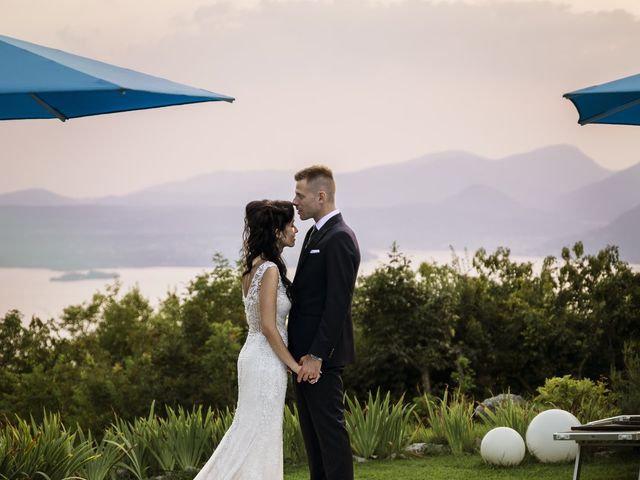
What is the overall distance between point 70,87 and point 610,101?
3.61 meters

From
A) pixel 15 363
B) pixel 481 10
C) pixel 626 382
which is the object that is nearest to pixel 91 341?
pixel 15 363

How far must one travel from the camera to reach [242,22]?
20.3 metres

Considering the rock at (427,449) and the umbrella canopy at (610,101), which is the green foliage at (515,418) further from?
the umbrella canopy at (610,101)

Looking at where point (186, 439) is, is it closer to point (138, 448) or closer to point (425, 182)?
point (138, 448)

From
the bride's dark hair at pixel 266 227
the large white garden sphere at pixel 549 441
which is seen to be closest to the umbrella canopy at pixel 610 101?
the bride's dark hair at pixel 266 227

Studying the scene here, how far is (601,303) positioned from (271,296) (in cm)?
925

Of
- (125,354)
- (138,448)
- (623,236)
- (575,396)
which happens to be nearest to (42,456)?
(138,448)

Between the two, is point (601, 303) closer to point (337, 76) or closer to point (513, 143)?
point (513, 143)

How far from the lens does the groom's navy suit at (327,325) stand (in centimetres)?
516

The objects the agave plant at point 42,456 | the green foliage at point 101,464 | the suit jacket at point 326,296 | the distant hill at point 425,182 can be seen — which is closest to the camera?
the suit jacket at point 326,296

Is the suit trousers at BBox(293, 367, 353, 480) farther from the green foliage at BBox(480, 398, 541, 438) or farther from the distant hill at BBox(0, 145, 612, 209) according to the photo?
the distant hill at BBox(0, 145, 612, 209)

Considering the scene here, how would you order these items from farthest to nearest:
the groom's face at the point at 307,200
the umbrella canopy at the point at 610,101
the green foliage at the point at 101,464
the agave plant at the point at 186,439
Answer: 1. the agave plant at the point at 186,439
2. the green foliage at the point at 101,464
3. the umbrella canopy at the point at 610,101
4. the groom's face at the point at 307,200

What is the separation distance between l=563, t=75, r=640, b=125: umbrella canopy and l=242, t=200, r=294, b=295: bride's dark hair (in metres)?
1.96

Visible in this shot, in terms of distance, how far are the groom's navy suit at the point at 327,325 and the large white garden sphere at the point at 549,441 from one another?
241 centimetres
